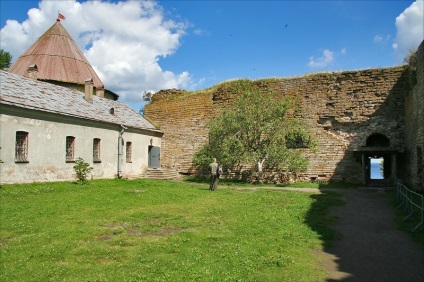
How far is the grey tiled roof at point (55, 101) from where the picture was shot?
16.1 meters

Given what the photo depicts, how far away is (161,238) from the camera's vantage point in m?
7.39

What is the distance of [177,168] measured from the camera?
2564cm

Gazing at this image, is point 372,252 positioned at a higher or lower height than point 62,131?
lower

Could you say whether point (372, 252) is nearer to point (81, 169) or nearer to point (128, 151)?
point (81, 169)

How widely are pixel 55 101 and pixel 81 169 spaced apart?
3.85 m

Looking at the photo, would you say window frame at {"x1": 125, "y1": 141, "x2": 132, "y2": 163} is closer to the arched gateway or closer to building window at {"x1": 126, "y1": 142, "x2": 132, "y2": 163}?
building window at {"x1": 126, "y1": 142, "x2": 132, "y2": 163}

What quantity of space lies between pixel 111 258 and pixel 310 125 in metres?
17.8

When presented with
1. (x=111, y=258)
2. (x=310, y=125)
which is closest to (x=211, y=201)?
(x=111, y=258)

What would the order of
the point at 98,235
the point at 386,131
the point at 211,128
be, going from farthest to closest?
the point at 211,128 → the point at 386,131 → the point at 98,235

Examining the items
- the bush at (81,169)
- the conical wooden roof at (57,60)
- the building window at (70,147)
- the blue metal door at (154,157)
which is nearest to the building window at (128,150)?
the blue metal door at (154,157)

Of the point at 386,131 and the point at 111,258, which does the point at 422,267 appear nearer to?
the point at 111,258

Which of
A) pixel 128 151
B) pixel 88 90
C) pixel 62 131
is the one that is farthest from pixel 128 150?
pixel 62 131

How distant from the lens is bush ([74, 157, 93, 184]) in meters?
17.6

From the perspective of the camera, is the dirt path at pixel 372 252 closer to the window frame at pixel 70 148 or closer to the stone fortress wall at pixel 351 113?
the stone fortress wall at pixel 351 113
